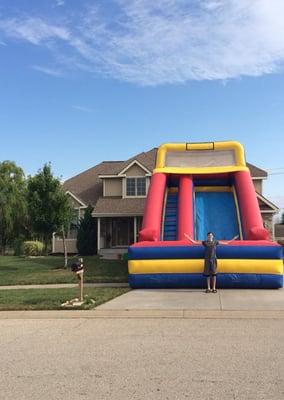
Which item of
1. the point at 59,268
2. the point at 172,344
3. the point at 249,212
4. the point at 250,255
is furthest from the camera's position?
the point at 59,268

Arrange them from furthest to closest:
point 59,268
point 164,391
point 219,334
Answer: point 59,268 → point 219,334 → point 164,391

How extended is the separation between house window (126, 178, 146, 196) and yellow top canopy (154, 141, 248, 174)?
14.3 metres

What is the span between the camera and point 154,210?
16906 mm

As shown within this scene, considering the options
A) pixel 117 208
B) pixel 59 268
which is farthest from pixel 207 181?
pixel 117 208

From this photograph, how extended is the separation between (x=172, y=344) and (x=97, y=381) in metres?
2.11

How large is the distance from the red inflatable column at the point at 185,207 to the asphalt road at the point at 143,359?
665 cm

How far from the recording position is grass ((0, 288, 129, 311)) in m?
11.6

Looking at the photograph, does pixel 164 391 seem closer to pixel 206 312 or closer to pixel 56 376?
pixel 56 376

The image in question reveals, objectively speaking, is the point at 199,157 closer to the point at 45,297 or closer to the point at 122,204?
the point at 45,297

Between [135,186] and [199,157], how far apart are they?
14730 millimetres

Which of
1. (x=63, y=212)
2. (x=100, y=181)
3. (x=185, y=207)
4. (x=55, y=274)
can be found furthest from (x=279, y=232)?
(x=185, y=207)

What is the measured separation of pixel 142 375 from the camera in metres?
5.79

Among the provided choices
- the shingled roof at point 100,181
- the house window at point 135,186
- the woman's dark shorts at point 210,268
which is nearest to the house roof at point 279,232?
the shingled roof at point 100,181

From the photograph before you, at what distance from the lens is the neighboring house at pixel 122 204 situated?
3238 centimetres
